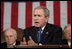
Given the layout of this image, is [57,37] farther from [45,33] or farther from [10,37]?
[10,37]

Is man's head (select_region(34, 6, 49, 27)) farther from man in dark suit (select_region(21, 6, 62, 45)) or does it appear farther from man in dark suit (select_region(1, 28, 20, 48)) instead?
man in dark suit (select_region(1, 28, 20, 48))

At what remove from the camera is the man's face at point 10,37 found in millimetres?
1188

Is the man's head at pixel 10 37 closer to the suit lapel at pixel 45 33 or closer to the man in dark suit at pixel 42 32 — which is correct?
the man in dark suit at pixel 42 32

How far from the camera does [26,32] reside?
127 cm

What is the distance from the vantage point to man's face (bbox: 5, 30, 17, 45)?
1.19m

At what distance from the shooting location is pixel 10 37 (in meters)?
1.24

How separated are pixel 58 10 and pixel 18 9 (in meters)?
0.42

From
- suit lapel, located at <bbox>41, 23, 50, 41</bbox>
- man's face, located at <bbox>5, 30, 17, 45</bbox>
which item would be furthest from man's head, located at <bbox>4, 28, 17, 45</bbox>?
suit lapel, located at <bbox>41, 23, 50, 41</bbox>

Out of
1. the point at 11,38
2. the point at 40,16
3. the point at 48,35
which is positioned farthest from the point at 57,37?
the point at 11,38

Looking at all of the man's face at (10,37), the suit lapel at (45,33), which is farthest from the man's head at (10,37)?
the suit lapel at (45,33)

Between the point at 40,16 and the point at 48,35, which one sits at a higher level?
the point at 40,16

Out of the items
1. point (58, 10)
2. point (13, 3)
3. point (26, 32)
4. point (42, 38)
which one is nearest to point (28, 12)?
point (13, 3)

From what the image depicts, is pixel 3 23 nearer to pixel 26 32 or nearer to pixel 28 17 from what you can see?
pixel 28 17

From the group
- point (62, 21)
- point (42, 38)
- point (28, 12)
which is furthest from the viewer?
point (28, 12)
